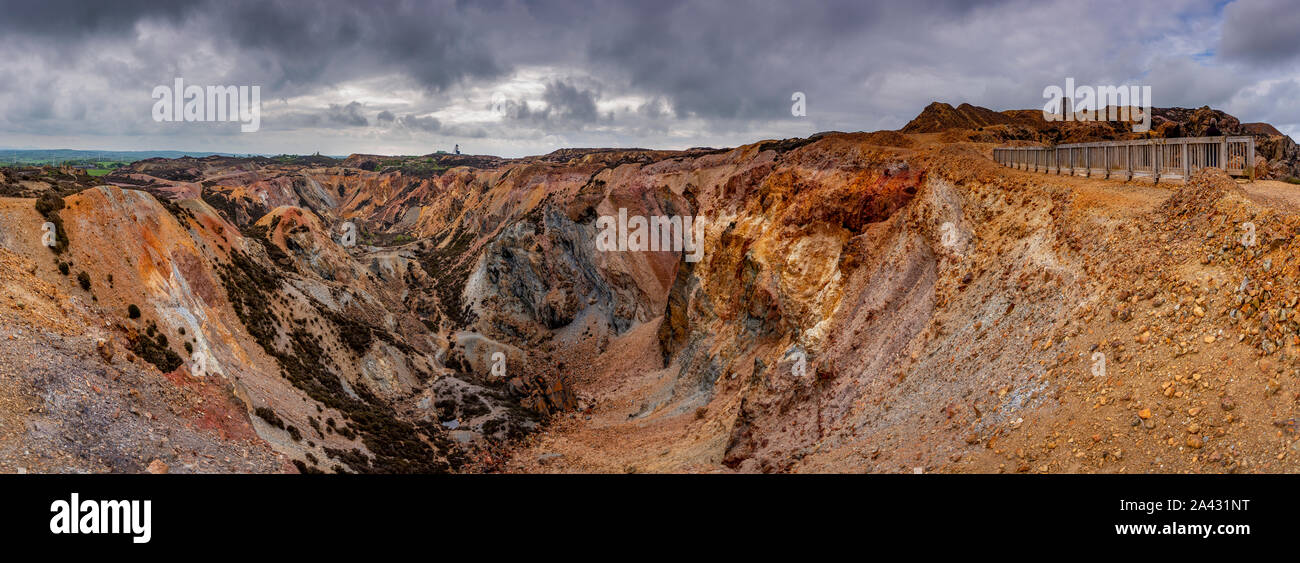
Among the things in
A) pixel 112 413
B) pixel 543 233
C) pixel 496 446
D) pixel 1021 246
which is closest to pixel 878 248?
pixel 1021 246

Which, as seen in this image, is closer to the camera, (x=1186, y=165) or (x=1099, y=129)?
(x=1186, y=165)

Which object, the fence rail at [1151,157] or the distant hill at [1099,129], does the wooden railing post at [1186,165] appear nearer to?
the fence rail at [1151,157]

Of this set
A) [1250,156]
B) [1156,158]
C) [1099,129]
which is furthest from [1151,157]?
[1099,129]

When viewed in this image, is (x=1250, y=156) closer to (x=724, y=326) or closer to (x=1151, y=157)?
(x=1151, y=157)

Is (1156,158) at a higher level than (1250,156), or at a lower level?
higher

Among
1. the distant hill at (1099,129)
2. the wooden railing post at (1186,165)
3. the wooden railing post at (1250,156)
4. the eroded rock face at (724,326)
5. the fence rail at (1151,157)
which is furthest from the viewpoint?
the distant hill at (1099,129)

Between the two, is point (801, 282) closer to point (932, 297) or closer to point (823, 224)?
point (823, 224)

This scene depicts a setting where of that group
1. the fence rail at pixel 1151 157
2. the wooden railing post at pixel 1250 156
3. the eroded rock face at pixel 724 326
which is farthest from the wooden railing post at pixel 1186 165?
the wooden railing post at pixel 1250 156

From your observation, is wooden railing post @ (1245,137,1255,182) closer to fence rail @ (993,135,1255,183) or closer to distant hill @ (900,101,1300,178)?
fence rail @ (993,135,1255,183)

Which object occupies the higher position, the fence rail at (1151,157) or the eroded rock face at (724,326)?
the fence rail at (1151,157)
